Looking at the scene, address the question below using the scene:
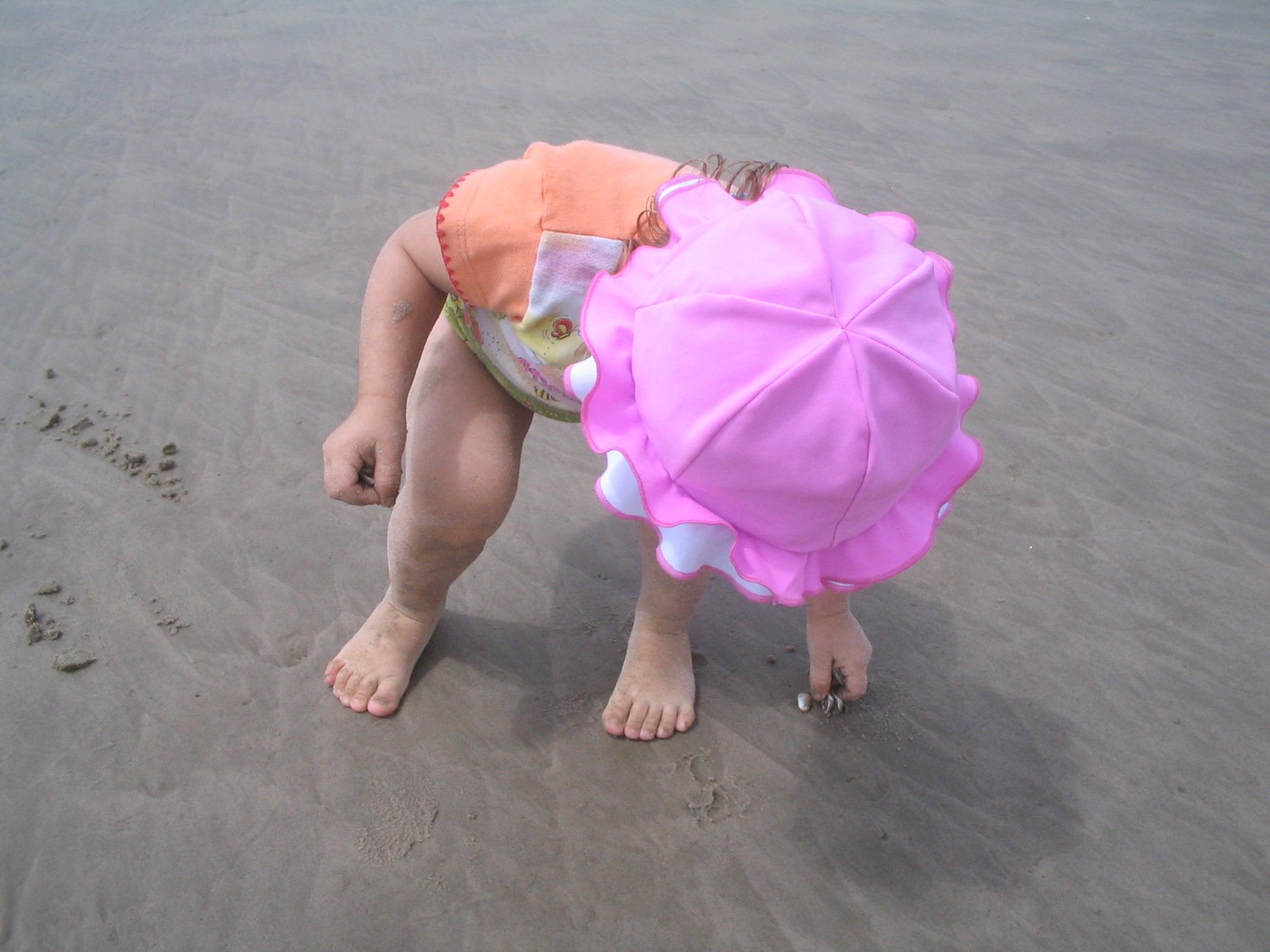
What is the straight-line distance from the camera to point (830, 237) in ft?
4.25

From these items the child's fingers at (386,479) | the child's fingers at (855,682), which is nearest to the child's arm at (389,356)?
the child's fingers at (386,479)

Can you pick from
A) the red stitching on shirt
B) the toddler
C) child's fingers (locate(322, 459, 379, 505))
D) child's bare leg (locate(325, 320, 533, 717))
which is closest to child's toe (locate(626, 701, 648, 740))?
the toddler

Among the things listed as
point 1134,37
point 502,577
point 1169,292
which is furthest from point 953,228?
point 1134,37

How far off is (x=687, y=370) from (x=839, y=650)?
1.01m

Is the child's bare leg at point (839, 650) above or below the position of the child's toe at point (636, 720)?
above

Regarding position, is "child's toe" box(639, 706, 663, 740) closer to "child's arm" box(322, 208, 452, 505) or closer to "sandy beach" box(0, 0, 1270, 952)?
"sandy beach" box(0, 0, 1270, 952)

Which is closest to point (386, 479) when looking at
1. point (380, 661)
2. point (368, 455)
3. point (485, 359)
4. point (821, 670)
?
point (368, 455)

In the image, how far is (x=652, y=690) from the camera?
213 cm

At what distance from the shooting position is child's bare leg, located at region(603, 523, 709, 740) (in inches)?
82.8

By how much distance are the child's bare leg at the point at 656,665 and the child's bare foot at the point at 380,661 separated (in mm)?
464

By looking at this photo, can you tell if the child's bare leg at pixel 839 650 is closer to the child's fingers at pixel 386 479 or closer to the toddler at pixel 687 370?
the toddler at pixel 687 370

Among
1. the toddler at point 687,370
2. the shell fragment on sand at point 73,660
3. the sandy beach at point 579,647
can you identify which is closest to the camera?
the toddler at point 687,370

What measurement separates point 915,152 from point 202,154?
3.81 meters

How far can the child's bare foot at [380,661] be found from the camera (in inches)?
83.5
